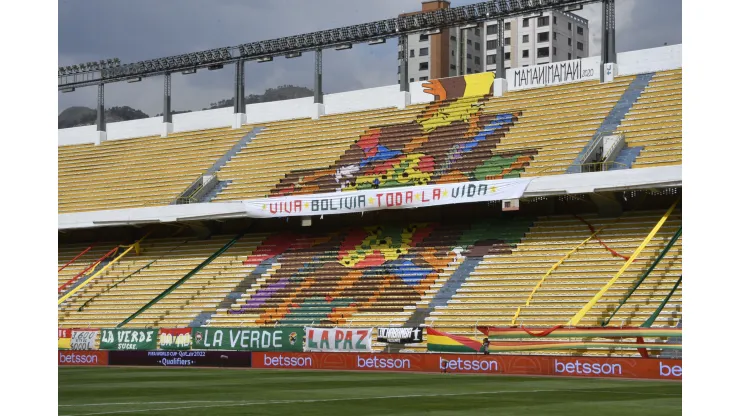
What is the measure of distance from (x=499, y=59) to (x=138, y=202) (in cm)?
1438

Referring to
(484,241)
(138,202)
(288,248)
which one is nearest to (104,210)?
(138,202)

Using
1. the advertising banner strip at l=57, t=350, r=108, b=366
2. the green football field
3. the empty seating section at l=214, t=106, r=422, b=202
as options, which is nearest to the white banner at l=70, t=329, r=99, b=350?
the advertising banner strip at l=57, t=350, r=108, b=366

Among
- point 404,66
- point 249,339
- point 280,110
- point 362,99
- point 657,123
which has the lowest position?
point 249,339

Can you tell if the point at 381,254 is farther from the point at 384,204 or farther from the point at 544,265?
the point at 544,265

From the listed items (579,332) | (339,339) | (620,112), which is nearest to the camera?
Result: (579,332)

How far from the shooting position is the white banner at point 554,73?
33.5 metres

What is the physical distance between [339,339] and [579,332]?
6.90 meters

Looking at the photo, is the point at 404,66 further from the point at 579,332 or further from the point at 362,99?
the point at 579,332

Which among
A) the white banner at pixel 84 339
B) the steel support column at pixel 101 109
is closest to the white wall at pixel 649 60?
the white banner at pixel 84 339

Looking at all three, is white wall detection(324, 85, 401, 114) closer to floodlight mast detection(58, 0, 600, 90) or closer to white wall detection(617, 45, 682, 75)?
floodlight mast detection(58, 0, 600, 90)

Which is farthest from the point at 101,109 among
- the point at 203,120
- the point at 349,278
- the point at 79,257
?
the point at 349,278

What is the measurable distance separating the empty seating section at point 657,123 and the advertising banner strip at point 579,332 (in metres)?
7.29

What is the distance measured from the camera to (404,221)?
1276 inches

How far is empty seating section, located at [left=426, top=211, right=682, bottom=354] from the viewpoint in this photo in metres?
24.2
